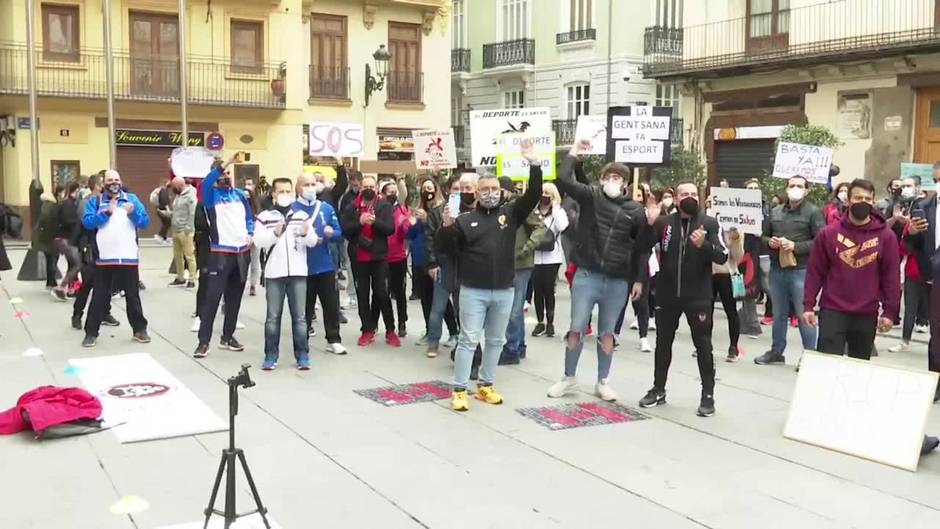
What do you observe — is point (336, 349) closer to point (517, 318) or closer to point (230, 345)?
point (230, 345)

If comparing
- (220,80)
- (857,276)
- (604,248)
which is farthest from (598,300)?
(220,80)

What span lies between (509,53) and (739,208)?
28.1 meters

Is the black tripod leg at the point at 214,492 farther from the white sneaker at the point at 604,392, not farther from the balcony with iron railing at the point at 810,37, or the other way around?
the balcony with iron railing at the point at 810,37

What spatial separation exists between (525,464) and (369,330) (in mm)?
4632

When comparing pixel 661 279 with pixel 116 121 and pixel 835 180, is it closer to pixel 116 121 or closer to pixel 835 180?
pixel 835 180

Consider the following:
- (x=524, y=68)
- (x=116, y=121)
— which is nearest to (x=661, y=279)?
(x=116, y=121)

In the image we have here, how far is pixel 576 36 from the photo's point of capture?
3534cm

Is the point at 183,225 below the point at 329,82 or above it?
below

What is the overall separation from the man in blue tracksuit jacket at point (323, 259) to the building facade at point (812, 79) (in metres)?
14.6

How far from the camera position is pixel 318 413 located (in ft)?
24.5

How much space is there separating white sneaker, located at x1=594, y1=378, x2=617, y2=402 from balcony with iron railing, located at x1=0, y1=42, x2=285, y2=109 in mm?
23008

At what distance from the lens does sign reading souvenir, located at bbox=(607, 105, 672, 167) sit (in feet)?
40.0

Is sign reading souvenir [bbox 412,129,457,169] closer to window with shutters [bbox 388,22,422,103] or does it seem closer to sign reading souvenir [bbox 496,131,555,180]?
sign reading souvenir [bbox 496,131,555,180]

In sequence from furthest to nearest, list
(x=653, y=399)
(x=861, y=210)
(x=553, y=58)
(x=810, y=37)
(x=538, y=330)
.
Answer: (x=553, y=58) → (x=810, y=37) → (x=538, y=330) → (x=653, y=399) → (x=861, y=210)
